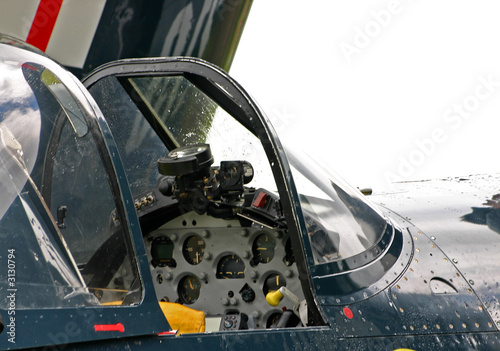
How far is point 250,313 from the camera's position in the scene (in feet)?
8.21

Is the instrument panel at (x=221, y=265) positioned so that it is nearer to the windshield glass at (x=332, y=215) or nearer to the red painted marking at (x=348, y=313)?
the windshield glass at (x=332, y=215)

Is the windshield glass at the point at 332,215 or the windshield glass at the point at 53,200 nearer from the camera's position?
the windshield glass at the point at 53,200

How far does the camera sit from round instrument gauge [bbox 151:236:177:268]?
267 cm

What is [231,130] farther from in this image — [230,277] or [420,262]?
[420,262]

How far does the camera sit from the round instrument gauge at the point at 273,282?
2473 millimetres

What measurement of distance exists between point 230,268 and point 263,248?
0.18 m

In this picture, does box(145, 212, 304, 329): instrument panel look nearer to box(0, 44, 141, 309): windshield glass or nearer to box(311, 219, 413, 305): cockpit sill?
box(311, 219, 413, 305): cockpit sill

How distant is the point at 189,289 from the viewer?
2.64 meters

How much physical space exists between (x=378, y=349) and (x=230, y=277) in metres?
0.88

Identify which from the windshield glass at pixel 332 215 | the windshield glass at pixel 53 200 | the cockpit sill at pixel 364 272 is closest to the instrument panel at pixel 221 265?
the windshield glass at pixel 332 215

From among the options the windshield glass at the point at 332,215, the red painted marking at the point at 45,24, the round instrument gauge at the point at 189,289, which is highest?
the red painted marking at the point at 45,24

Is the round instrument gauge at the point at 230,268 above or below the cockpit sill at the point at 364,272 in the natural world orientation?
below

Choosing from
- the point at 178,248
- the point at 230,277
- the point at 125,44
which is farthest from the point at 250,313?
the point at 125,44

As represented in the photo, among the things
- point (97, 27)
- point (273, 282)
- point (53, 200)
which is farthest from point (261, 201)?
point (97, 27)
